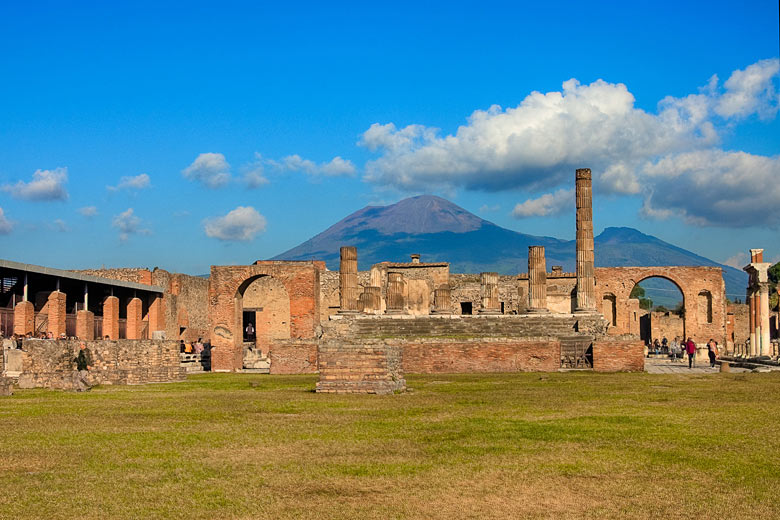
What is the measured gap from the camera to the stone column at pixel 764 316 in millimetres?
35812

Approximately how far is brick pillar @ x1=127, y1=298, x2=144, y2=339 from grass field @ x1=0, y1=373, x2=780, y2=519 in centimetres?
2572

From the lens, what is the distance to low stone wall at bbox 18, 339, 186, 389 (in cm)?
1725

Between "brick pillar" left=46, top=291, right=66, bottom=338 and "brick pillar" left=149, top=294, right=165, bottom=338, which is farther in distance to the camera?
"brick pillar" left=149, top=294, right=165, bottom=338

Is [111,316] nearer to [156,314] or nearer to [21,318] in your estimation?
[156,314]

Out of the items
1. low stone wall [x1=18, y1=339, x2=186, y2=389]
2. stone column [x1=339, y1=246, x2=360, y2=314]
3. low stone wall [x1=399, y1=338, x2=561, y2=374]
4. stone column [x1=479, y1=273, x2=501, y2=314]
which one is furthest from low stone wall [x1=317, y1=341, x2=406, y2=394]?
stone column [x1=479, y1=273, x2=501, y2=314]

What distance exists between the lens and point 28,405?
13453mm

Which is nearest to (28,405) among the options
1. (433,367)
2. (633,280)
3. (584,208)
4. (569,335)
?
(433,367)

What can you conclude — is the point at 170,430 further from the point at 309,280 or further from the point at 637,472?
the point at 309,280

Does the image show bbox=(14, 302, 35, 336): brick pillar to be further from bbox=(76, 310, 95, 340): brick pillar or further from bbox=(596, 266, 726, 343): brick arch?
bbox=(596, 266, 726, 343): brick arch

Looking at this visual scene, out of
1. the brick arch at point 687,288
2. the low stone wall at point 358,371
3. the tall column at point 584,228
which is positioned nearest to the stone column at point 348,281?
the tall column at point 584,228

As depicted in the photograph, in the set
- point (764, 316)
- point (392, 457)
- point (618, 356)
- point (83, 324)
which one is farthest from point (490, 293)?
point (392, 457)

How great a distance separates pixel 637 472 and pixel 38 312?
28450mm

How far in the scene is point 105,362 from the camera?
2042 centimetres

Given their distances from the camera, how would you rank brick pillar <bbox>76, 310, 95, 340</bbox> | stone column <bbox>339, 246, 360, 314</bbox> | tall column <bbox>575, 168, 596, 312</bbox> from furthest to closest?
tall column <bbox>575, 168, 596, 312</bbox>, stone column <bbox>339, 246, 360, 314</bbox>, brick pillar <bbox>76, 310, 95, 340</bbox>
